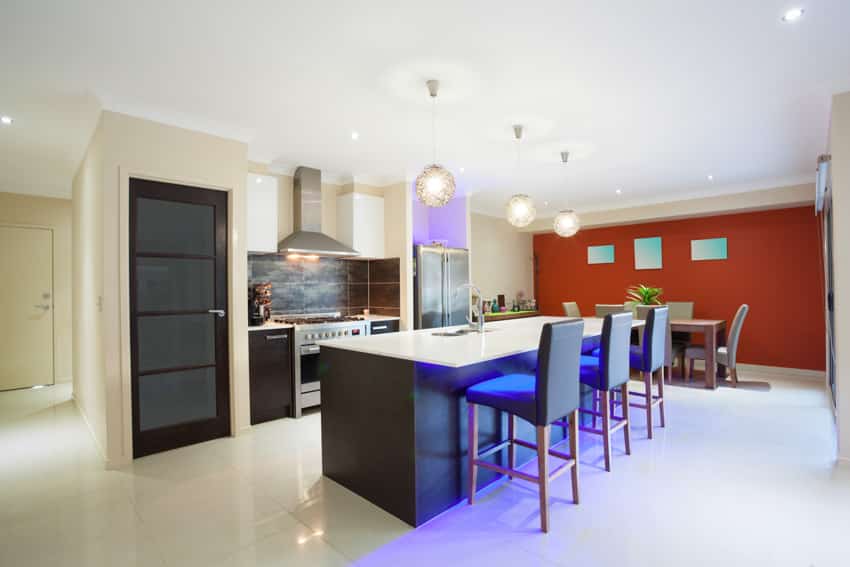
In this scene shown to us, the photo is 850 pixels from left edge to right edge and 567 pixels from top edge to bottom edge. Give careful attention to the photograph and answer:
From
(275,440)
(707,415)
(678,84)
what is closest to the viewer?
(678,84)

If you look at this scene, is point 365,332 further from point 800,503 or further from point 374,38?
point 800,503

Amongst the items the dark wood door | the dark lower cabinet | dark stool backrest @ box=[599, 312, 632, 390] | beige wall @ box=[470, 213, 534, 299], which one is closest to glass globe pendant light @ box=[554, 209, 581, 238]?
dark stool backrest @ box=[599, 312, 632, 390]

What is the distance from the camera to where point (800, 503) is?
2.39 m

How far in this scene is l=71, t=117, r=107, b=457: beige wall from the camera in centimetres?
320

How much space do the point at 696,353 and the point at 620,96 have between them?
3667 mm

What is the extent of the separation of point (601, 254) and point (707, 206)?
72.2 inches

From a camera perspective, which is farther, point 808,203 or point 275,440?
point 808,203

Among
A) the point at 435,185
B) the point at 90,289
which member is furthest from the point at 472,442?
the point at 90,289

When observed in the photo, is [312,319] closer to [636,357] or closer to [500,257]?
[636,357]

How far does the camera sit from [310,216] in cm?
471

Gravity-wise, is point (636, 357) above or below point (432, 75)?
below

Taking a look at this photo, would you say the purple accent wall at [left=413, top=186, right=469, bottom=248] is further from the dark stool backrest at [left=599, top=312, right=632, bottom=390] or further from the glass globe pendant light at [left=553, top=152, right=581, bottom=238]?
the dark stool backrest at [left=599, top=312, right=632, bottom=390]

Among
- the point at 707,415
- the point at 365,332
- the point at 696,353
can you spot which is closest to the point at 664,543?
the point at 707,415

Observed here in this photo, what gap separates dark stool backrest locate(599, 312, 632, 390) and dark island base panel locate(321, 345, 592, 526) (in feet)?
2.05
